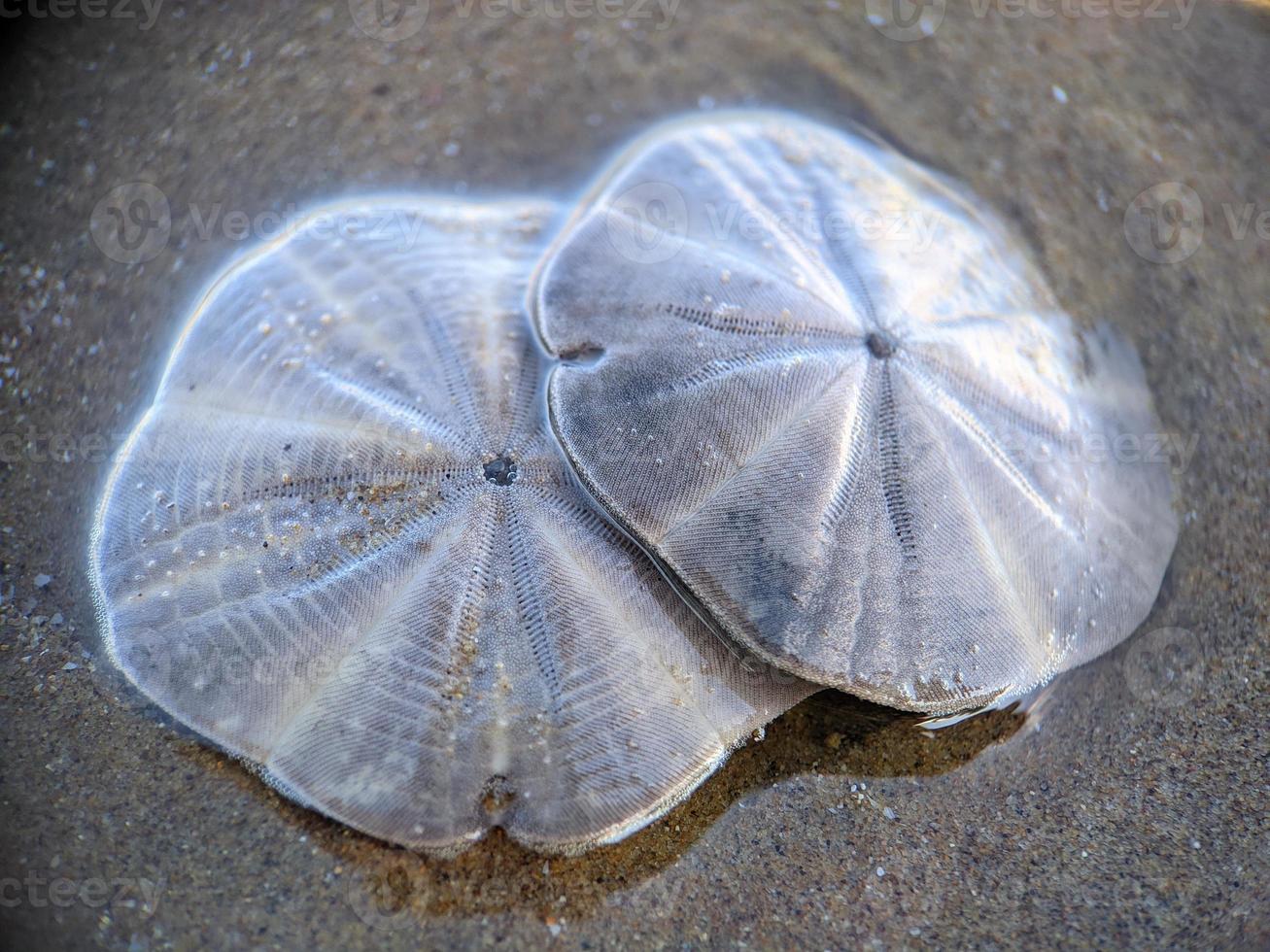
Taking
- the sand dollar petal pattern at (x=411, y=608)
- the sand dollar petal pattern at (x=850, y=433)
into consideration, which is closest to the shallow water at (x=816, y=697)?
the sand dollar petal pattern at (x=411, y=608)

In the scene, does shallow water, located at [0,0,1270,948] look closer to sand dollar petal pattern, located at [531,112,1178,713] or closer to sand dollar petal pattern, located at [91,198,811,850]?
sand dollar petal pattern, located at [91,198,811,850]

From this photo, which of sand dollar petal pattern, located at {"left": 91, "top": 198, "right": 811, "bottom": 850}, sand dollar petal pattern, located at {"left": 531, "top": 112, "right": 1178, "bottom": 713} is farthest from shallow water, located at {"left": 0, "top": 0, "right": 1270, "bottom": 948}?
sand dollar petal pattern, located at {"left": 531, "top": 112, "right": 1178, "bottom": 713}

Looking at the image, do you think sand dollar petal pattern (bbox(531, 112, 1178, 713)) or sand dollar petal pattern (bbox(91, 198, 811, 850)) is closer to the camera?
sand dollar petal pattern (bbox(91, 198, 811, 850))

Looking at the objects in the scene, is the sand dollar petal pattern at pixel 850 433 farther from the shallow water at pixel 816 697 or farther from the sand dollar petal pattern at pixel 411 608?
the shallow water at pixel 816 697

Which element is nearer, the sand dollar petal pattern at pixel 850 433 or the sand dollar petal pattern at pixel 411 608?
the sand dollar petal pattern at pixel 411 608
